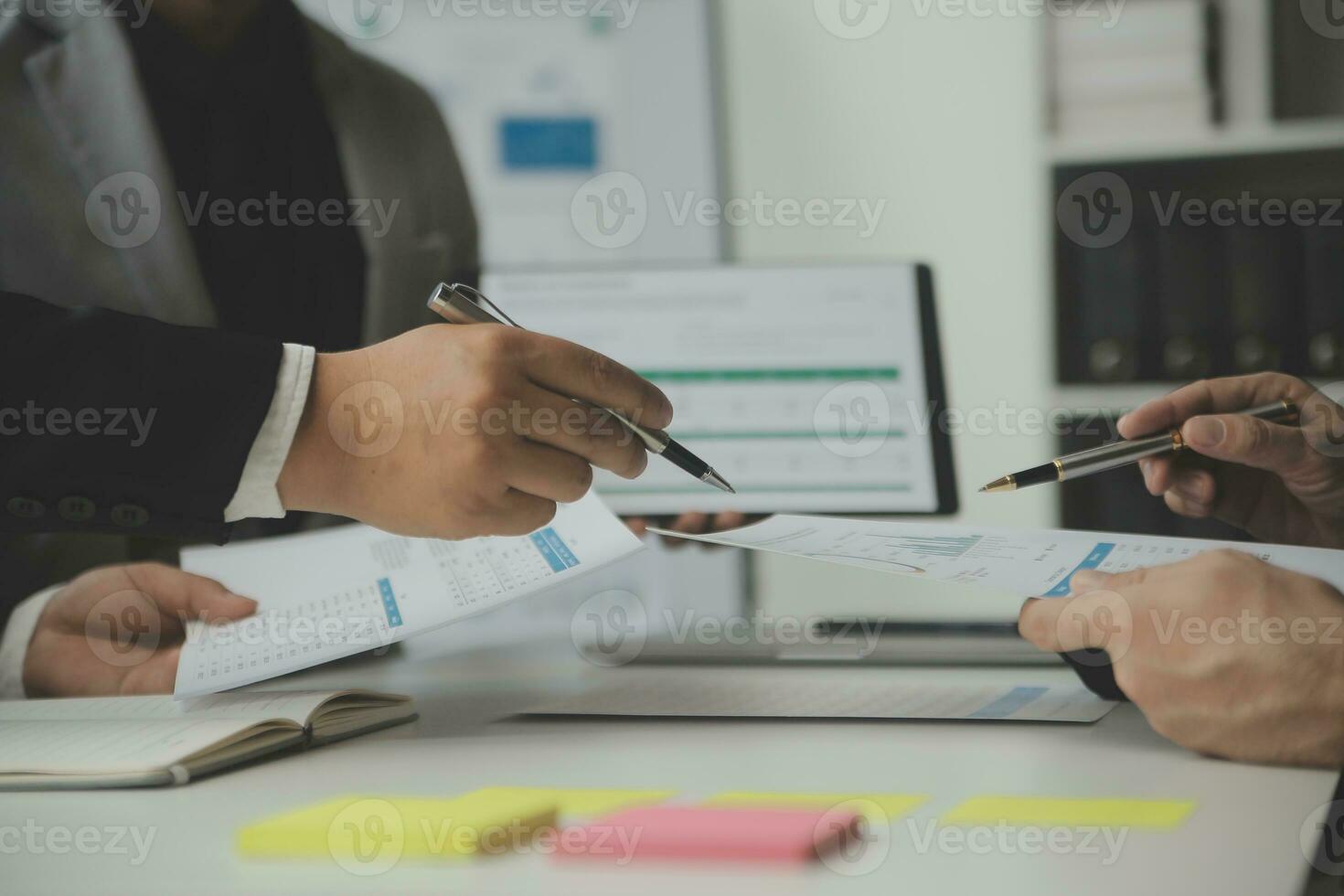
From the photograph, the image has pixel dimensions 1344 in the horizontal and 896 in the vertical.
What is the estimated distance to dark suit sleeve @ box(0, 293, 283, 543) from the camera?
0.79 m

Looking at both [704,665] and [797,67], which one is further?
[797,67]

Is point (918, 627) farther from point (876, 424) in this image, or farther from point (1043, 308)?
point (1043, 308)

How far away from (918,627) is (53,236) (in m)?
1.08

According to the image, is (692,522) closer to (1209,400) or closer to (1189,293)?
(1209,400)

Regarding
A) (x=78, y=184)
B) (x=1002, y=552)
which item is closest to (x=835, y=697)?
(x=1002, y=552)

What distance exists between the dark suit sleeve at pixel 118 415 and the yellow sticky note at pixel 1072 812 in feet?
1.63

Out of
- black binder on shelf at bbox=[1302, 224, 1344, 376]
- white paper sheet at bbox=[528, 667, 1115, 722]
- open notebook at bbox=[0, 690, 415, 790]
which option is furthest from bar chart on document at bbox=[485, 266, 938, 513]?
black binder on shelf at bbox=[1302, 224, 1344, 376]

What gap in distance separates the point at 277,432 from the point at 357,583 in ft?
0.65

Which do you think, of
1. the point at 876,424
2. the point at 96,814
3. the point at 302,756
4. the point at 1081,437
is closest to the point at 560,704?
the point at 302,756

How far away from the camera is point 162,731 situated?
78cm

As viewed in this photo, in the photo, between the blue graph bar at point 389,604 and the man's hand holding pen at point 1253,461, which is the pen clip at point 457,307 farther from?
the man's hand holding pen at point 1253,461

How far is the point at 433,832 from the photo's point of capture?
0.56m

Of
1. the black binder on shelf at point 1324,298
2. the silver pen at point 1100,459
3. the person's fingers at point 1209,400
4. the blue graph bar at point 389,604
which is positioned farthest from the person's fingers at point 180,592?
the black binder on shelf at point 1324,298

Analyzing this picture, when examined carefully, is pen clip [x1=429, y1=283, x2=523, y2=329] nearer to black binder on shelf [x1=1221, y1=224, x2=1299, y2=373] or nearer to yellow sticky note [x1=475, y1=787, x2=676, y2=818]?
yellow sticky note [x1=475, y1=787, x2=676, y2=818]
